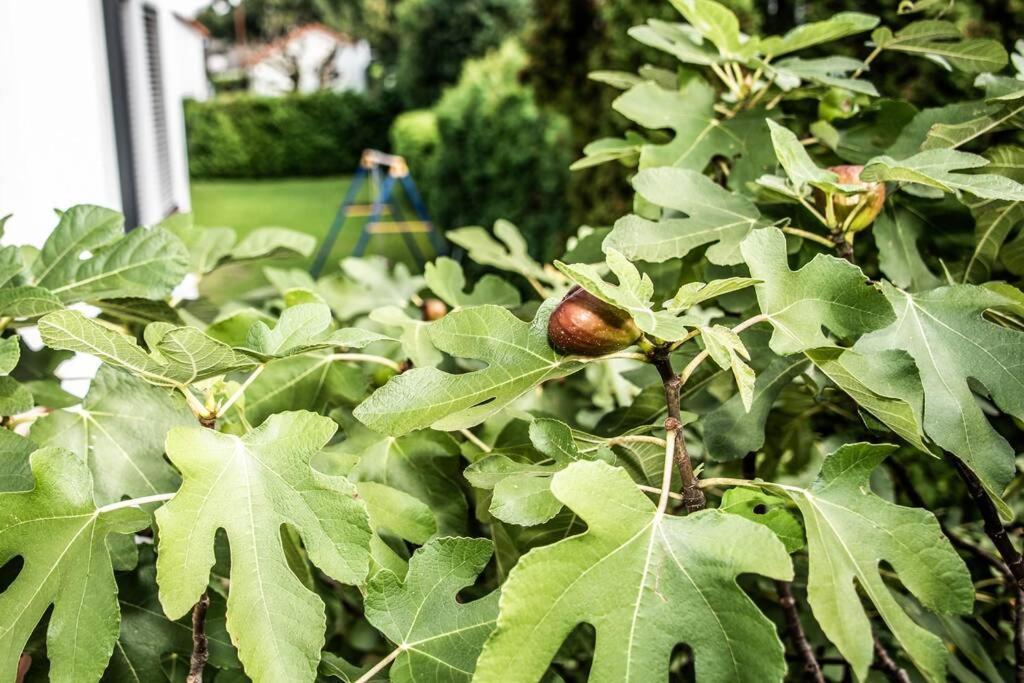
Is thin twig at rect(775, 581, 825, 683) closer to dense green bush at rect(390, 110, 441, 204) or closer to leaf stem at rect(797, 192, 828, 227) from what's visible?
leaf stem at rect(797, 192, 828, 227)

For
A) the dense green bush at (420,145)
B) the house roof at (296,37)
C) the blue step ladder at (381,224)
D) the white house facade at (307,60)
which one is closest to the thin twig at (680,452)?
the blue step ladder at (381,224)

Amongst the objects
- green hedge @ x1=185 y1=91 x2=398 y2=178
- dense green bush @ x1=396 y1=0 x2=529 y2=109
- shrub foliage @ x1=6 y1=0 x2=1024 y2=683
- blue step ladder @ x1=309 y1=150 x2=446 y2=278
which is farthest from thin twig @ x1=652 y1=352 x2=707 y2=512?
green hedge @ x1=185 y1=91 x2=398 y2=178

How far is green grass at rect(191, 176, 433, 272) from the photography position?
41.5 feet

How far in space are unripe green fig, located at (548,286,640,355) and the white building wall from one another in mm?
1923

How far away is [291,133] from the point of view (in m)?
20.9

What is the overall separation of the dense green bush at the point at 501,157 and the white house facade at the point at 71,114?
9.95 feet

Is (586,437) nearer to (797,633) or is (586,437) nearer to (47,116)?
(797,633)

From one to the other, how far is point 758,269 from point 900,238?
29 centimetres

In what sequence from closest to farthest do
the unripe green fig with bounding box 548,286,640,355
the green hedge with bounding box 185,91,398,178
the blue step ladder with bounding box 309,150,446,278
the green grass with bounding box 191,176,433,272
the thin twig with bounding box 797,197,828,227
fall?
the unripe green fig with bounding box 548,286,640,355 → the thin twig with bounding box 797,197,828,227 → the blue step ladder with bounding box 309,150,446,278 → the green grass with bounding box 191,176,433,272 → the green hedge with bounding box 185,91,398,178

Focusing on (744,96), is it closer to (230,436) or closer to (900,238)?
(900,238)

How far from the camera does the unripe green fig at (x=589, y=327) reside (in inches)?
25.3

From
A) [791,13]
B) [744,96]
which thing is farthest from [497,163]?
[744,96]

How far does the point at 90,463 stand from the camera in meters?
0.75

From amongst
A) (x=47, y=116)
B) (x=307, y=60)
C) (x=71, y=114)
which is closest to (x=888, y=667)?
(x=47, y=116)
